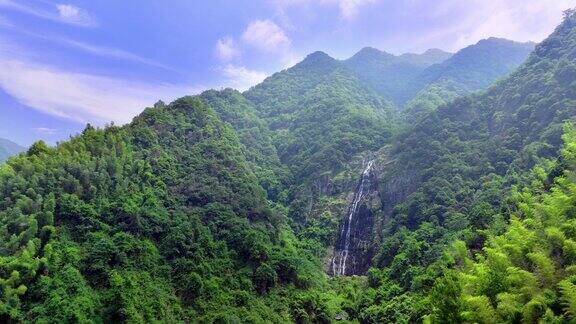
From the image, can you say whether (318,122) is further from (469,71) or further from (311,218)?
(469,71)

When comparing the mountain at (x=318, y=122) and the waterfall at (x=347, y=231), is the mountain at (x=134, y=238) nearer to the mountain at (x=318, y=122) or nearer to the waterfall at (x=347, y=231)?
the waterfall at (x=347, y=231)

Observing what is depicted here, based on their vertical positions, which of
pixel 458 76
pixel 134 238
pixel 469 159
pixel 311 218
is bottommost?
pixel 311 218

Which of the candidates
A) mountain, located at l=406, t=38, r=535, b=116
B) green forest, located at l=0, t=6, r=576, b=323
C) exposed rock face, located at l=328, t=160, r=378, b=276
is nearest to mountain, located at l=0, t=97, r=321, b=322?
green forest, located at l=0, t=6, r=576, b=323

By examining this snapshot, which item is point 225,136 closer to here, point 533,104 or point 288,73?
point 533,104

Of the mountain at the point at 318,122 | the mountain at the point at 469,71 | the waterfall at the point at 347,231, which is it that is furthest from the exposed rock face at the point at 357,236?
the mountain at the point at 469,71

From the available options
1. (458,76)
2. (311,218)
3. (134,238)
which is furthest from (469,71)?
(134,238)

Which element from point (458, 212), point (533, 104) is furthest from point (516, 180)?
point (533, 104)

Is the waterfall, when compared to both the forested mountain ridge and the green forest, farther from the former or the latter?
the forested mountain ridge
